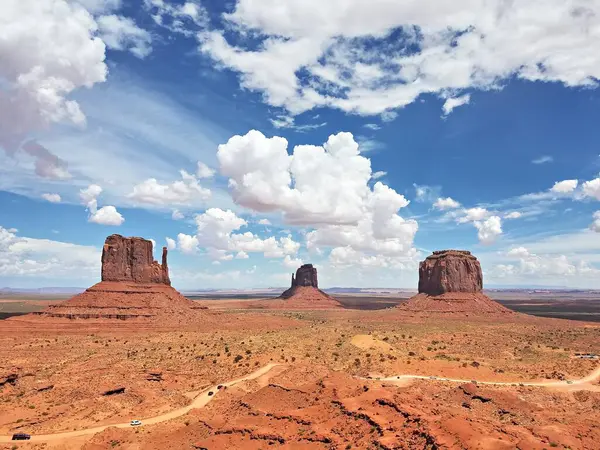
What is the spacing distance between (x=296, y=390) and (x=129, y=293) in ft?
240

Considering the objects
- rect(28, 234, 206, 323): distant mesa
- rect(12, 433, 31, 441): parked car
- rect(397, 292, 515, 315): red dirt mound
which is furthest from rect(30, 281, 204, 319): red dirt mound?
rect(397, 292, 515, 315): red dirt mound

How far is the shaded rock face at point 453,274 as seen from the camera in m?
129

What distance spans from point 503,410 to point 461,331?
5615cm

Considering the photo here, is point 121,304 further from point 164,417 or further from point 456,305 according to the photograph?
point 456,305

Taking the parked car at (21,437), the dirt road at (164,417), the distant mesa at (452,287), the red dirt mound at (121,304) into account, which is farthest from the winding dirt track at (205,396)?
the distant mesa at (452,287)

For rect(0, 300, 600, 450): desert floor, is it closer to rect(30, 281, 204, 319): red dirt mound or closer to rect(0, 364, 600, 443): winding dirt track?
rect(0, 364, 600, 443): winding dirt track

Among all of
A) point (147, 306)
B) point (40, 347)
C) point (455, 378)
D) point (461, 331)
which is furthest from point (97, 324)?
point (461, 331)

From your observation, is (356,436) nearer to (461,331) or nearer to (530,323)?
(461,331)

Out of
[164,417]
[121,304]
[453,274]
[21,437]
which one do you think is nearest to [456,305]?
[453,274]

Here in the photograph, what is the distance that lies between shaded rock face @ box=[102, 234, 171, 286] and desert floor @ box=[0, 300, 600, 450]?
67.1ft

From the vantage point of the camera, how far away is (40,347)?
227 feet

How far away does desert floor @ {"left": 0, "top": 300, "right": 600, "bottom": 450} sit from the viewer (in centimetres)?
2839

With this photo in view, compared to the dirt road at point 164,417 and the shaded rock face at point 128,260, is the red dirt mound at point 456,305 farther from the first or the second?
the dirt road at point 164,417

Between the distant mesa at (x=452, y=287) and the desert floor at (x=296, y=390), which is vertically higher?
the distant mesa at (x=452, y=287)
